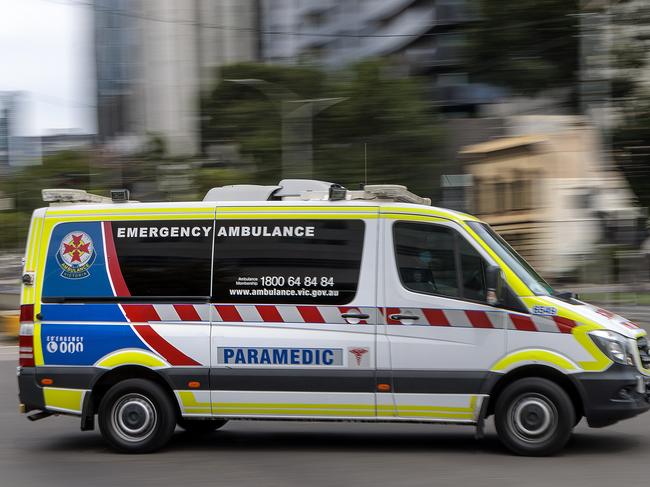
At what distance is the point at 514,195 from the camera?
4888cm

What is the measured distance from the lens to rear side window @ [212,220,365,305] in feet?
26.9

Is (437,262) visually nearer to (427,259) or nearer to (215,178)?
(427,259)

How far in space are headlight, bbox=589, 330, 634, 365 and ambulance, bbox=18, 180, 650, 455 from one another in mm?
12

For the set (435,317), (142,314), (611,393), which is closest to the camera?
(611,393)

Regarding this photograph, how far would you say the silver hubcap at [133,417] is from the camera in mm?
8445

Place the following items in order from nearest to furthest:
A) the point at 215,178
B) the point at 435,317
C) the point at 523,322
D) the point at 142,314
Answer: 1. the point at 523,322
2. the point at 435,317
3. the point at 142,314
4. the point at 215,178

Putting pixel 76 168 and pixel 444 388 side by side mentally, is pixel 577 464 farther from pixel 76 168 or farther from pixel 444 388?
pixel 76 168

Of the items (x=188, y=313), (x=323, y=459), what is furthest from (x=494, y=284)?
(x=188, y=313)

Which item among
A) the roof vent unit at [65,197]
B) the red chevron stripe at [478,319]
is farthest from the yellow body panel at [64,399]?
the red chevron stripe at [478,319]

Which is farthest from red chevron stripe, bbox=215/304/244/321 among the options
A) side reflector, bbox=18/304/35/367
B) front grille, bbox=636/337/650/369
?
front grille, bbox=636/337/650/369

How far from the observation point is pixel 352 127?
4212 centimetres

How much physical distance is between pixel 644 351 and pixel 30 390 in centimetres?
496

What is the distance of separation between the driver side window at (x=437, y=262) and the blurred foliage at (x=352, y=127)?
3154 cm

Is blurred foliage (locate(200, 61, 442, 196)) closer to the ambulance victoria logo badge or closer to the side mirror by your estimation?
the ambulance victoria logo badge
